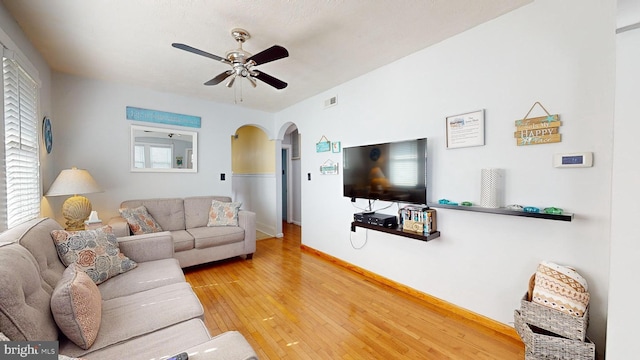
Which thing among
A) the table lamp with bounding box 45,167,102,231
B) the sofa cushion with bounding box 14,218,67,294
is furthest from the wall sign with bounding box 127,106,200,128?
the sofa cushion with bounding box 14,218,67,294

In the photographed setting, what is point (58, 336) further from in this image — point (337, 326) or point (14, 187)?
point (337, 326)

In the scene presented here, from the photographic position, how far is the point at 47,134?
2.73 metres

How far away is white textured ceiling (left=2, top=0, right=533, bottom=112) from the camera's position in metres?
1.82

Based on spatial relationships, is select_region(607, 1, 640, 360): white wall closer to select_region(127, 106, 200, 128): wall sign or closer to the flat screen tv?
the flat screen tv

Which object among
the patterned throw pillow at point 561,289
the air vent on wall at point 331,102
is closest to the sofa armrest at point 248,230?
the air vent on wall at point 331,102

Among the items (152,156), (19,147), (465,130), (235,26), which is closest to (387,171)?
(465,130)

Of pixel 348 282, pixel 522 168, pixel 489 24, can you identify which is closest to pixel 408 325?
pixel 348 282

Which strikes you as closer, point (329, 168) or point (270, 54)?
point (270, 54)

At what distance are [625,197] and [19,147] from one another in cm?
396

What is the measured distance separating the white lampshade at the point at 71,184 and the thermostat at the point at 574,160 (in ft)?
14.0

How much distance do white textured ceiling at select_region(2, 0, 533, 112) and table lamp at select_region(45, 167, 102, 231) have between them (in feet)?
4.20

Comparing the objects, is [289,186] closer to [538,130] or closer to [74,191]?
[74,191]

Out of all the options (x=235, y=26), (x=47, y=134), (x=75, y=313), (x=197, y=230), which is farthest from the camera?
(x=197, y=230)

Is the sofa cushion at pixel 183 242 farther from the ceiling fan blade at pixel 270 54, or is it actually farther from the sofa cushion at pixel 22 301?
the ceiling fan blade at pixel 270 54
